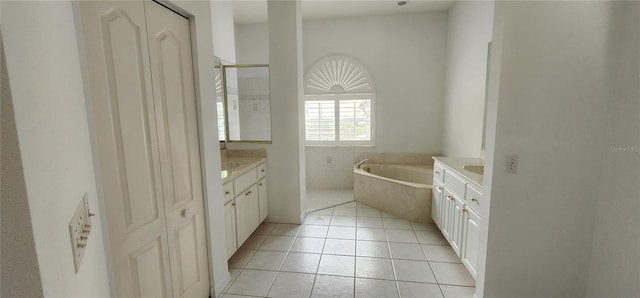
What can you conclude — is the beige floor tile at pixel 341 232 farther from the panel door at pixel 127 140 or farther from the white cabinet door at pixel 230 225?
the panel door at pixel 127 140

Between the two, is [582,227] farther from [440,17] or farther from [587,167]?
[440,17]

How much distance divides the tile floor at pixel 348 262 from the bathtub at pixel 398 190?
17cm

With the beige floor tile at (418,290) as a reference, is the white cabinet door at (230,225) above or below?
above

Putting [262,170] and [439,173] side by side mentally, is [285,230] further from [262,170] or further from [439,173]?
[439,173]

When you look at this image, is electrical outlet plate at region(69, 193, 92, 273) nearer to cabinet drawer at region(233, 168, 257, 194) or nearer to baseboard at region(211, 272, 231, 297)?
baseboard at region(211, 272, 231, 297)

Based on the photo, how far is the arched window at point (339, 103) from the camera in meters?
4.49

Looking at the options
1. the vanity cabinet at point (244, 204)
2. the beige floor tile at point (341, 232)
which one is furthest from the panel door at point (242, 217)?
the beige floor tile at point (341, 232)

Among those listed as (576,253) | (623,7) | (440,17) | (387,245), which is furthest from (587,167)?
(440,17)

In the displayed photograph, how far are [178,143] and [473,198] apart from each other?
81.7 inches

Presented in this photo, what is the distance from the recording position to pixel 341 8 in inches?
157

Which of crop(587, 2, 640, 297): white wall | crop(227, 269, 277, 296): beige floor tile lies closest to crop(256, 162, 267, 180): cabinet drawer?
crop(227, 269, 277, 296): beige floor tile

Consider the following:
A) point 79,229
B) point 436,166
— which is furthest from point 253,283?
point 436,166

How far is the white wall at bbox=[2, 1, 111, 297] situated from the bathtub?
306 centimetres

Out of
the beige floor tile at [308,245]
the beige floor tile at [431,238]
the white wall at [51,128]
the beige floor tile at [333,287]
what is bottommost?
the beige floor tile at [333,287]
